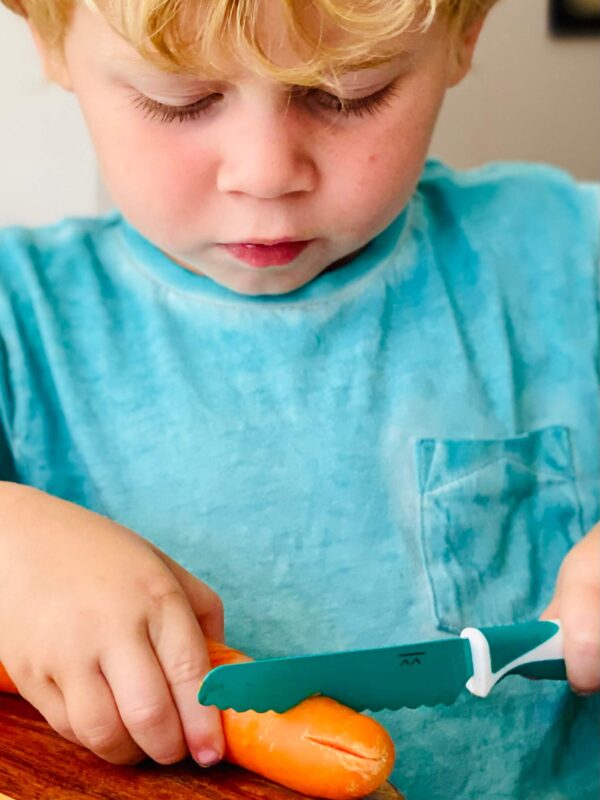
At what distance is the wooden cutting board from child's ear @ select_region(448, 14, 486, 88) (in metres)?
→ 0.61

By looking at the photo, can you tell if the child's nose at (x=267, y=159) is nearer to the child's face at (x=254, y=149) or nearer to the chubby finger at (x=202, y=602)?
the child's face at (x=254, y=149)

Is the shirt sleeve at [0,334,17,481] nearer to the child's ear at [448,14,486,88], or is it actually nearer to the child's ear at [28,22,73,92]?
the child's ear at [28,22,73,92]

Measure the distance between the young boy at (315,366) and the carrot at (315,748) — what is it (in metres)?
0.11

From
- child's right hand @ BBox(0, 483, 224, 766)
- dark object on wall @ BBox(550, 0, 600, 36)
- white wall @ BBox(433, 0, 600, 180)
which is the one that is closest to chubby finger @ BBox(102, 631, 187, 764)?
child's right hand @ BBox(0, 483, 224, 766)

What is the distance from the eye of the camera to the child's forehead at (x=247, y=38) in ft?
2.39

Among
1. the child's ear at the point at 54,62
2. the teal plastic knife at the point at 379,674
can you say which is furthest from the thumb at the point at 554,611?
the child's ear at the point at 54,62

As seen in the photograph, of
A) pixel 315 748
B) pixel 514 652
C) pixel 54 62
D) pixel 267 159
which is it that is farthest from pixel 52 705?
pixel 54 62

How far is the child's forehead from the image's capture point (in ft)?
2.39

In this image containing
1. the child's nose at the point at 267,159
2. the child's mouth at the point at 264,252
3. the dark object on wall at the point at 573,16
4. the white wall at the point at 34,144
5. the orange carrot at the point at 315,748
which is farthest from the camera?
the dark object on wall at the point at 573,16

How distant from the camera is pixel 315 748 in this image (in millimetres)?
569

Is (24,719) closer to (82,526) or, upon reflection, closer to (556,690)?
(82,526)

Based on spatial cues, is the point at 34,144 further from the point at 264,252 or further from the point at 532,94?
the point at 532,94

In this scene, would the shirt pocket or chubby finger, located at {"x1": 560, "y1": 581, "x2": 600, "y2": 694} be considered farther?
the shirt pocket

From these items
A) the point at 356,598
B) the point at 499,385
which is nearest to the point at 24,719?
the point at 356,598
